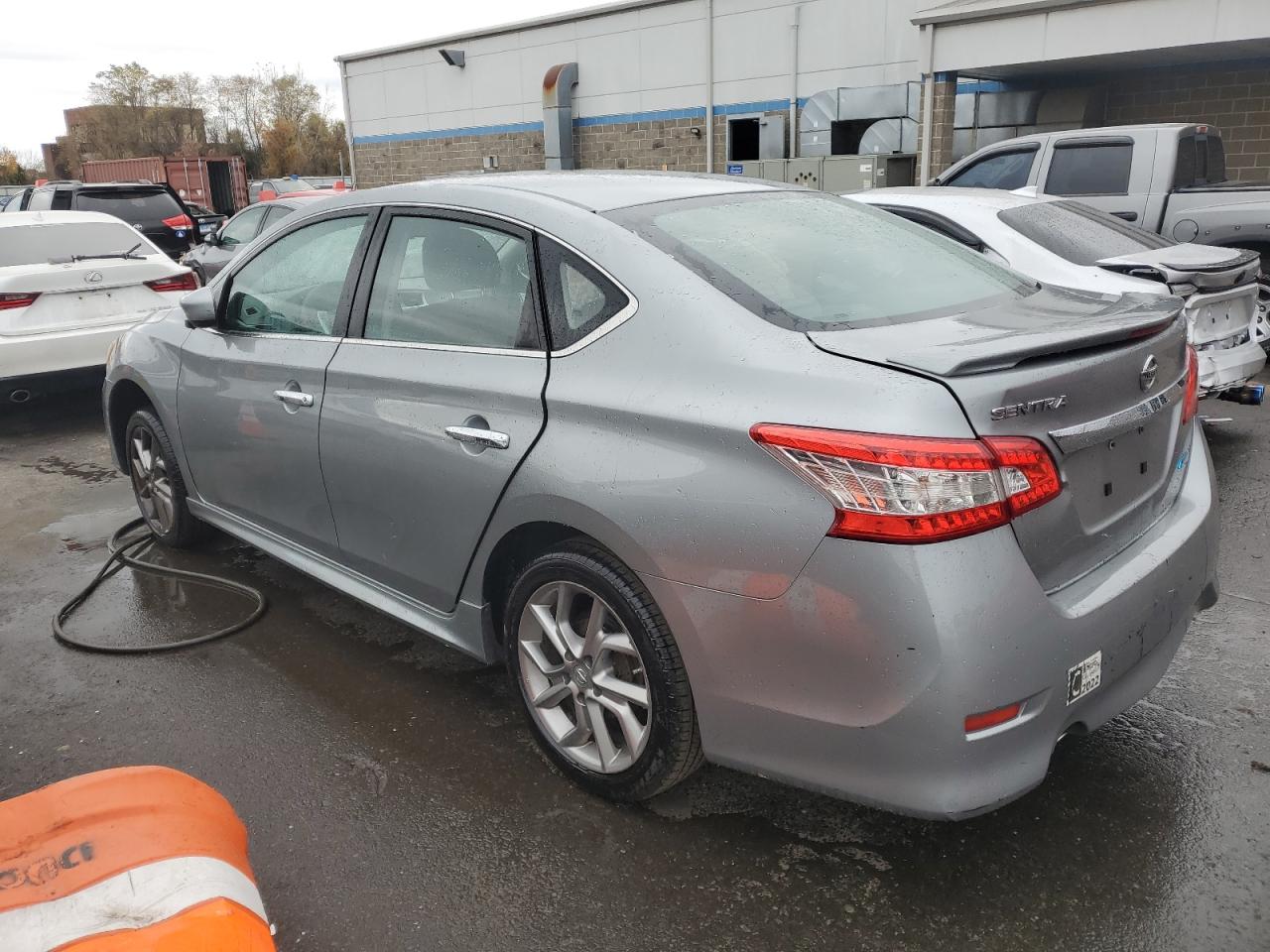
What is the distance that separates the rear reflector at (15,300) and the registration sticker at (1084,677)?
24.2ft

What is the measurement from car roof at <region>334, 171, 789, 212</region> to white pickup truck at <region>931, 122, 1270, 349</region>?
5.81m

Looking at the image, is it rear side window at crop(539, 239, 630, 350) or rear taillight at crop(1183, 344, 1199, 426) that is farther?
rear taillight at crop(1183, 344, 1199, 426)

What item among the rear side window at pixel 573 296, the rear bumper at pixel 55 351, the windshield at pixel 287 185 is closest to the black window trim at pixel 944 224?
the rear side window at pixel 573 296

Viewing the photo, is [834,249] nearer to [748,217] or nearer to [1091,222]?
[748,217]

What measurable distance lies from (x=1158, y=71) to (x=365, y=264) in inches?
583

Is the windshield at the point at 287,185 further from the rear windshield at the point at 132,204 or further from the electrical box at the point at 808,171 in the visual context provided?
the electrical box at the point at 808,171

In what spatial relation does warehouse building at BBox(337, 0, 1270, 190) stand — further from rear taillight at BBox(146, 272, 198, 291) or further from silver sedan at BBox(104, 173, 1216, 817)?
silver sedan at BBox(104, 173, 1216, 817)

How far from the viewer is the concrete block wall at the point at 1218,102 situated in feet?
45.3

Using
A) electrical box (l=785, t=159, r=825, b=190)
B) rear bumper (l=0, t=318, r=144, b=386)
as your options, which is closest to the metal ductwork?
electrical box (l=785, t=159, r=825, b=190)

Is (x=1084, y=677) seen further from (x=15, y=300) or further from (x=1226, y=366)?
(x=15, y=300)

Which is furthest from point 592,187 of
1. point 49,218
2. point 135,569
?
point 49,218

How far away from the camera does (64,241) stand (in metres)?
7.87

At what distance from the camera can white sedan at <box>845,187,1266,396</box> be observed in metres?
5.43

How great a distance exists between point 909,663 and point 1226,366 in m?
4.67
